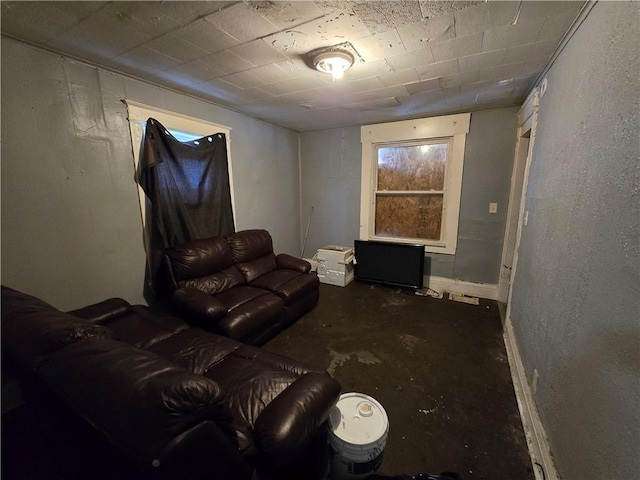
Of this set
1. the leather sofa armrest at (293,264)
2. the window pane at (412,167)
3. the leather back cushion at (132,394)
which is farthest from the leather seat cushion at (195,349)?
the window pane at (412,167)

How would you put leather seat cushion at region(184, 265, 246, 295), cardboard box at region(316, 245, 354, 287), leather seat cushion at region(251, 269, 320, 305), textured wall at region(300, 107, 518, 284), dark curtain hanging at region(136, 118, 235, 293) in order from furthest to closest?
1. cardboard box at region(316, 245, 354, 287)
2. textured wall at region(300, 107, 518, 284)
3. leather seat cushion at region(251, 269, 320, 305)
4. leather seat cushion at region(184, 265, 246, 295)
5. dark curtain hanging at region(136, 118, 235, 293)

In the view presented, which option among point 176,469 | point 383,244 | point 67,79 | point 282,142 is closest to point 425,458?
point 176,469

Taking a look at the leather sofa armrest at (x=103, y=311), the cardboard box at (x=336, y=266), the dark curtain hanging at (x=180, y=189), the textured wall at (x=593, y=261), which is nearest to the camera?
the textured wall at (x=593, y=261)

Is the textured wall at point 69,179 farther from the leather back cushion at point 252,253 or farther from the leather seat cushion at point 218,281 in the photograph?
the leather back cushion at point 252,253

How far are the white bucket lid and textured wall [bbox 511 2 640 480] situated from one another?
78cm

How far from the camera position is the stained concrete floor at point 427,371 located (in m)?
1.46

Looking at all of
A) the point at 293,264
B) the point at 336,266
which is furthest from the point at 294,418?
the point at 336,266

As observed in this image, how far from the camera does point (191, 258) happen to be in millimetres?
2545

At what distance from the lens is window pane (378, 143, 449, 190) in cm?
360

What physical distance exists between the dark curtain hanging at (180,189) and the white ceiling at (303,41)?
1.77 ft

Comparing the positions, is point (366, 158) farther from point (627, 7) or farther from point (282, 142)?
point (627, 7)

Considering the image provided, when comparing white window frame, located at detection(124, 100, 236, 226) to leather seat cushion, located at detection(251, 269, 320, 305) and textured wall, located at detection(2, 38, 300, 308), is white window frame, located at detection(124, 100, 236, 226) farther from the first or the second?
leather seat cushion, located at detection(251, 269, 320, 305)

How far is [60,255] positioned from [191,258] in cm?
91

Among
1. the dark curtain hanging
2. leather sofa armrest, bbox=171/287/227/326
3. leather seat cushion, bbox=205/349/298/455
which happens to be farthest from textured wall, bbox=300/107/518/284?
leather seat cushion, bbox=205/349/298/455
